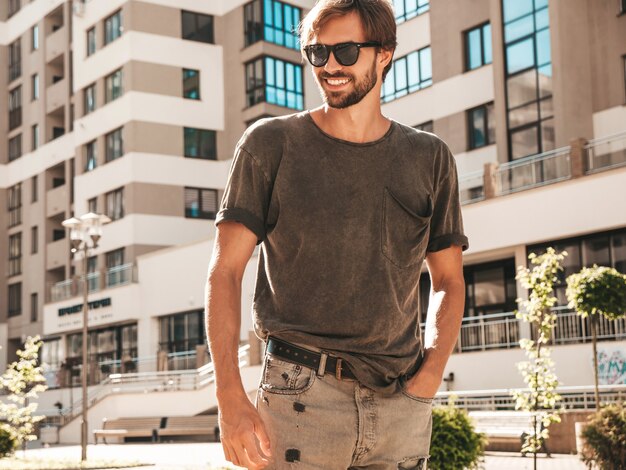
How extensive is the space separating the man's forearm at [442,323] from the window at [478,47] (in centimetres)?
3272

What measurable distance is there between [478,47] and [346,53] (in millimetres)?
33556

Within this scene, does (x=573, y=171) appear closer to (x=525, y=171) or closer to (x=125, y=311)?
(x=525, y=171)

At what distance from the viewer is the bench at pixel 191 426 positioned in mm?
34406

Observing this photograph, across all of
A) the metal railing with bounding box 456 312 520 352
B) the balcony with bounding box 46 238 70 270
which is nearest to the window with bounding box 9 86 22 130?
the balcony with bounding box 46 238 70 270

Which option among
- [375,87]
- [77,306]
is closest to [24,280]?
[77,306]

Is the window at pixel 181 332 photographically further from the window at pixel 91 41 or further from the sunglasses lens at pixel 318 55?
the sunglasses lens at pixel 318 55

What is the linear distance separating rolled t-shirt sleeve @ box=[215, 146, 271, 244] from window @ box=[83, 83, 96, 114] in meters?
49.6

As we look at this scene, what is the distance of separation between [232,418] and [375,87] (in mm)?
1109

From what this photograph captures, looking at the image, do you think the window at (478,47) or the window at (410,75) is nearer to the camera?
the window at (478,47)

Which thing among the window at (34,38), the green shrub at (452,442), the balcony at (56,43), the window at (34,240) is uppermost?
the window at (34,38)

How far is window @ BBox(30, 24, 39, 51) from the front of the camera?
59406 millimetres

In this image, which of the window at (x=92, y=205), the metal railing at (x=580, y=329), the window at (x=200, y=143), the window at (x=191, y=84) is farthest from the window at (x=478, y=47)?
the window at (x=92, y=205)

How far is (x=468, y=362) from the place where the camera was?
93.8 feet

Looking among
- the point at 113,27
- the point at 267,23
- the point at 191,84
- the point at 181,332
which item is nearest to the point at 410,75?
the point at 267,23
